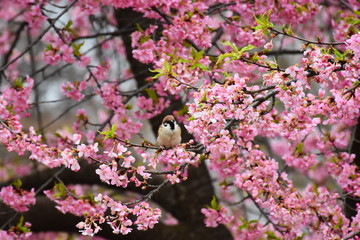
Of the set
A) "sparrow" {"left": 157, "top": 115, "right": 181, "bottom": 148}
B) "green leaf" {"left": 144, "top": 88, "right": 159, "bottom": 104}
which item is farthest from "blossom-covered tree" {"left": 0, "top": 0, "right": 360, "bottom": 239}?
"sparrow" {"left": 157, "top": 115, "right": 181, "bottom": 148}

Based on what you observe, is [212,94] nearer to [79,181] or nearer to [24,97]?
[24,97]

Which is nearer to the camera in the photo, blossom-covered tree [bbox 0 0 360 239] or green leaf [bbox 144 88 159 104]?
blossom-covered tree [bbox 0 0 360 239]

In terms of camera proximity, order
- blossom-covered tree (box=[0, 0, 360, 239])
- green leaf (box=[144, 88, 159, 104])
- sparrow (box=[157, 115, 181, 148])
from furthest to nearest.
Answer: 1. green leaf (box=[144, 88, 159, 104])
2. sparrow (box=[157, 115, 181, 148])
3. blossom-covered tree (box=[0, 0, 360, 239])

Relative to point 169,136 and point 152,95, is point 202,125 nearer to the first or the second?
point 169,136

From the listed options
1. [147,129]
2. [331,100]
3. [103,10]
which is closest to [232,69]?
[331,100]

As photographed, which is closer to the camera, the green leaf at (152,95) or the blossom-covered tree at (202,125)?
the blossom-covered tree at (202,125)

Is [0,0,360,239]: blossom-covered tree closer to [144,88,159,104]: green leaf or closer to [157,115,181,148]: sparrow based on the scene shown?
[144,88,159,104]: green leaf

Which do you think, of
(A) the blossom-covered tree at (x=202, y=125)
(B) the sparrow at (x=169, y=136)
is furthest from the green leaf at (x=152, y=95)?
(B) the sparrow at (x=169, y=136)

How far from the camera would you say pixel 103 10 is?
19.0 feet

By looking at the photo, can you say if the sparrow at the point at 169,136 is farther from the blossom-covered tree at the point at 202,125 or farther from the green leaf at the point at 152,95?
the green leaf at the point at 152,95

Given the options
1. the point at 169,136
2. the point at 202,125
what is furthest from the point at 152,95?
the point at 202,125

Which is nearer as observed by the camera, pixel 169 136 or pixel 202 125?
pixel 202 125

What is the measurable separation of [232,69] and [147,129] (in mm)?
11362

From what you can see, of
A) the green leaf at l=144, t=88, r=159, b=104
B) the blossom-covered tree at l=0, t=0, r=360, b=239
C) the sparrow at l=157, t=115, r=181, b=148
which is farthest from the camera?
the green leaf at l=144, t=88, r=159, b=104
